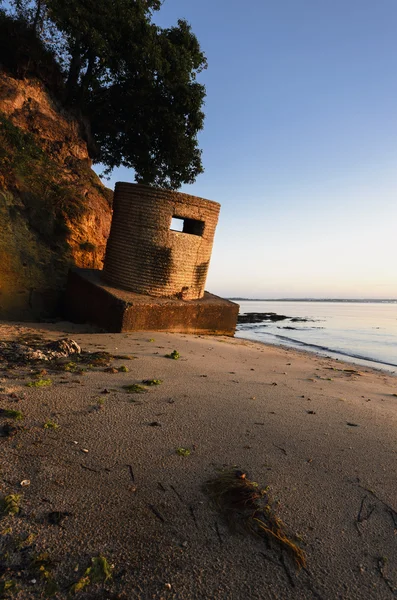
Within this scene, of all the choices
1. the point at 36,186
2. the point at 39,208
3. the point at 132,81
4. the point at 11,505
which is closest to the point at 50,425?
the point at 11,505

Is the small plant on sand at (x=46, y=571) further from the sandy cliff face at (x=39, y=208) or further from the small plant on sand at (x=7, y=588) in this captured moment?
the sandy cliff face at (x=39, y=208)

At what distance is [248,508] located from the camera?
5.34ft

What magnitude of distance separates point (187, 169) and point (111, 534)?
15.2m

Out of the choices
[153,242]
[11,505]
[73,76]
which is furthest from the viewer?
[73,76]

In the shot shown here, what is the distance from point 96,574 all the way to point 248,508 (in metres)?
0.70

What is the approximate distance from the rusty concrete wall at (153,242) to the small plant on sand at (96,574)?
20.0 feet

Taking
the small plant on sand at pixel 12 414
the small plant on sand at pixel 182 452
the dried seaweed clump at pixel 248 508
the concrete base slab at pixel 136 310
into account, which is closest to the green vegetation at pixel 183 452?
the small plant on sand at pixel 182 452

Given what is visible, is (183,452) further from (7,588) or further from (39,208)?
(39,208)

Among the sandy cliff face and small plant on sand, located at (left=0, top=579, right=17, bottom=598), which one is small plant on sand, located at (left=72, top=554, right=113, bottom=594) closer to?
small plant on sand, located at (left=0, top=579, right=17, bottom=598)

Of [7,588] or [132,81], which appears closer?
[7,588]

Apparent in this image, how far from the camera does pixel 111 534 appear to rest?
139 cm

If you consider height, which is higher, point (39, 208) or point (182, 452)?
point (39, 208)

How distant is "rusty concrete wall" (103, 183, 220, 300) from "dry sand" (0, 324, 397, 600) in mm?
4072

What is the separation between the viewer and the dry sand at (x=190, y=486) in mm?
1275
